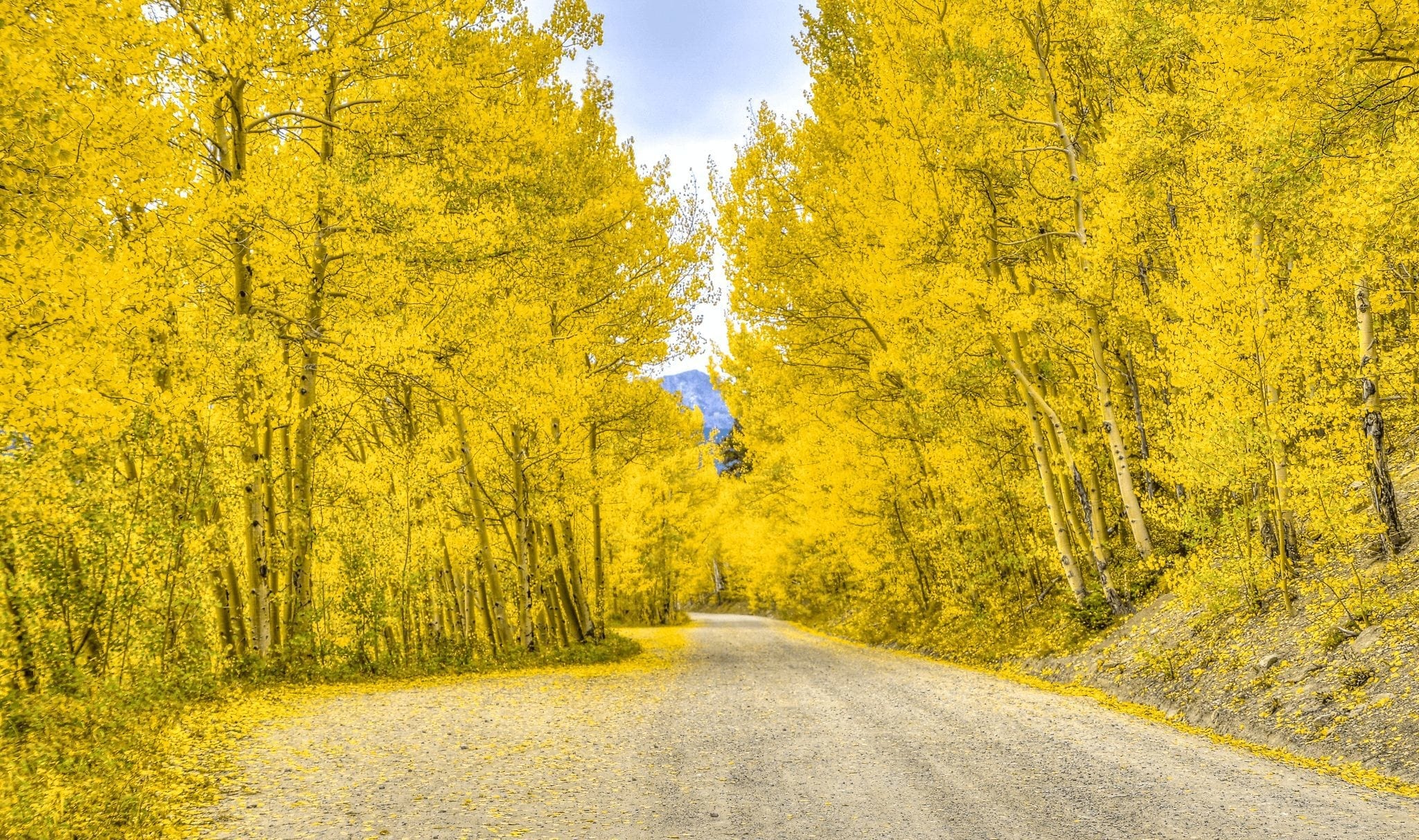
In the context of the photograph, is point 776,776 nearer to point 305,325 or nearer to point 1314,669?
point 1314,669

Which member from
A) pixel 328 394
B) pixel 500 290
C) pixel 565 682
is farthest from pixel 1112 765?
pixel 328 394

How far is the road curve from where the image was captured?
12.9ft

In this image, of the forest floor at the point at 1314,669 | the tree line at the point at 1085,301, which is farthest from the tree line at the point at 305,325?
the forest floor at the point at 1314,669

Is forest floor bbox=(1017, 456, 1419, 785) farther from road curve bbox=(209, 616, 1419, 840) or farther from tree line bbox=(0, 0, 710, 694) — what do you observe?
tree line bbox=(0, 0, 710, 694)

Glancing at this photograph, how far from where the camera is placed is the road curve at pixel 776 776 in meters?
3.93

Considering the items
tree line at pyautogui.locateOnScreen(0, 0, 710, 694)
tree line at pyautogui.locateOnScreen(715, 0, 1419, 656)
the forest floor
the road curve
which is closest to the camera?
the road curve

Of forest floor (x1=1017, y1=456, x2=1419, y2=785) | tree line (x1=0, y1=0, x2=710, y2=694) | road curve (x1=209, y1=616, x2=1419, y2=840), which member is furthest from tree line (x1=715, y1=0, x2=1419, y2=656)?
tree line (x1=0, y1=0, x2=710, y2=694)

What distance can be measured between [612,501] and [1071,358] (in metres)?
11.1

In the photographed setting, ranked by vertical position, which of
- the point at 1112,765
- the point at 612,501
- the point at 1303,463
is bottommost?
the point at 1112,765

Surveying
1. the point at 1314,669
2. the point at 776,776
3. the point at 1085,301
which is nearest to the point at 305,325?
the point at 776,776

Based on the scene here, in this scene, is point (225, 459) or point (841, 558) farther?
point (841, 558)

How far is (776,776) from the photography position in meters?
4.97

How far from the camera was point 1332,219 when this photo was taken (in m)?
6.14

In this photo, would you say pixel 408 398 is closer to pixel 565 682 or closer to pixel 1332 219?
pixel 565 682
